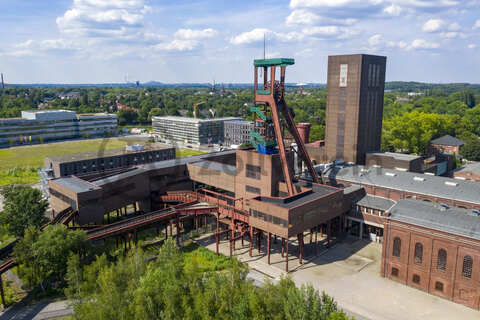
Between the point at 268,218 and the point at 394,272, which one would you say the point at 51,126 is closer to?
the point at 268,218

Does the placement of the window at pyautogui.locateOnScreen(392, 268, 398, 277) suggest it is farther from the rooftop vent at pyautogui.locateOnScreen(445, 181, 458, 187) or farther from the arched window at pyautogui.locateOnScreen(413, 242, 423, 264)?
the rooftop vent at pyautogui.locateOnScreen(445, 181, 458, 187)

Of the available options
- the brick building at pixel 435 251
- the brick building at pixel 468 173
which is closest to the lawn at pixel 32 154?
the brick building at pixel 435 251

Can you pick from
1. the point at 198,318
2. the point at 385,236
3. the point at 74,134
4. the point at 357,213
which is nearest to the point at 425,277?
the point at 385,236

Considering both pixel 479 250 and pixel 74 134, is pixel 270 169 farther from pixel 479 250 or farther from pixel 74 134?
pixel 74 134

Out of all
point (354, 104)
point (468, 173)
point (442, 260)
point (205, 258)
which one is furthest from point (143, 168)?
point (468, 173)

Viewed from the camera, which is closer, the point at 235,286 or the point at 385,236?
the point at 235,286

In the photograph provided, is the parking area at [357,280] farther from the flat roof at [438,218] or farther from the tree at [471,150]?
the tree at [471,150]
